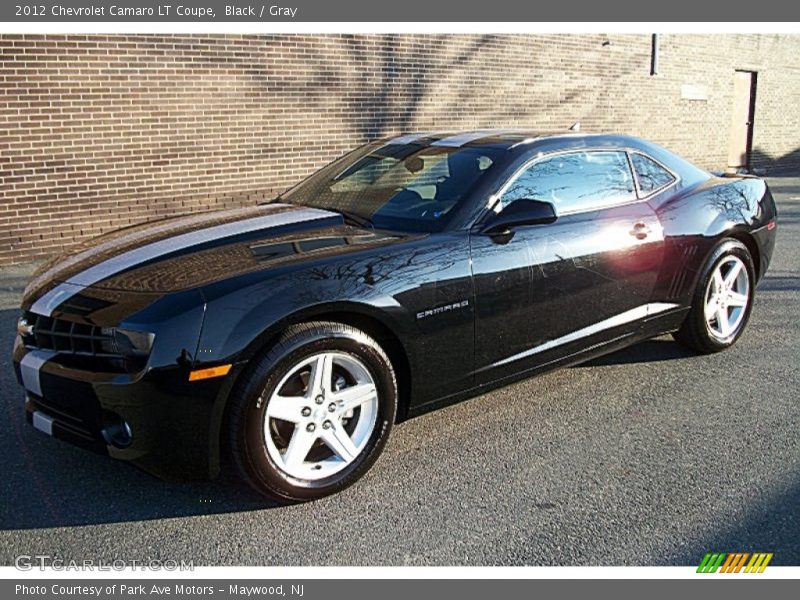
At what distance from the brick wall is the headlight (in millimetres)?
5522

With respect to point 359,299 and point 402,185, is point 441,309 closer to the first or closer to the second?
point 359,299

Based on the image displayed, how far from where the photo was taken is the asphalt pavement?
2.74 m

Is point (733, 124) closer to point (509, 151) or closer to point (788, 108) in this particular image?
point (788, 108)

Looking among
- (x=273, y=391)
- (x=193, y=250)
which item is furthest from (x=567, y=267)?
(x=193, y=250)

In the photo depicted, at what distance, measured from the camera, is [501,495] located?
3113mm

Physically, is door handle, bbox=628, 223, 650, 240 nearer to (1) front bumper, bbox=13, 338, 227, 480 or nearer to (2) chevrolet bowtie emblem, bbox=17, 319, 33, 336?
(1) front bumper, bbox=13, 338, 227, 480

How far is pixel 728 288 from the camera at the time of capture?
4.88m

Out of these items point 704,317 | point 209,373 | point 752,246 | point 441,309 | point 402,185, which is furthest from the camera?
point 752,246

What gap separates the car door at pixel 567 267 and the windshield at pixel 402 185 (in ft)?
0.78

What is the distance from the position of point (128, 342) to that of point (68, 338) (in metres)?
0.37

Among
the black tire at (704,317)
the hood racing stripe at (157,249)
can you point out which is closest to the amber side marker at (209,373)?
the hood racing stripe at (157,249)

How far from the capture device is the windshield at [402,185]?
3.72 m

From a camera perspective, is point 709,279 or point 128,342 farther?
point 709,279

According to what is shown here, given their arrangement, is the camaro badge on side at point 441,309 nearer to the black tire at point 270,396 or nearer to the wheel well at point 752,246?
the black tire at point 270,396
